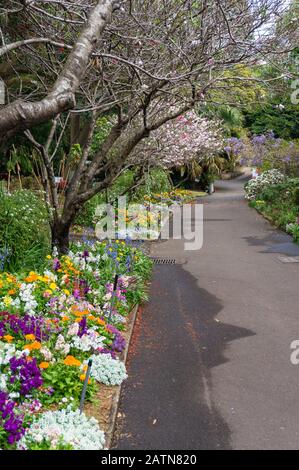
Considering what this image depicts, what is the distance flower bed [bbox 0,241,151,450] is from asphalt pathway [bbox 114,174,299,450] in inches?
13.2

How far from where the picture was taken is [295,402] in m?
4.60

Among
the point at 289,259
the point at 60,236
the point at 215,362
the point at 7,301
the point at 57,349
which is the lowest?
the point at 289,259

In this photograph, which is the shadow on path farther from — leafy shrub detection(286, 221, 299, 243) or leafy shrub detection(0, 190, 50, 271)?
leafy shrub detection(286, 221, 299, 243)

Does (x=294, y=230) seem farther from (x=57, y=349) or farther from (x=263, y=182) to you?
(x=57, y=349)

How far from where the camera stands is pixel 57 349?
466cm

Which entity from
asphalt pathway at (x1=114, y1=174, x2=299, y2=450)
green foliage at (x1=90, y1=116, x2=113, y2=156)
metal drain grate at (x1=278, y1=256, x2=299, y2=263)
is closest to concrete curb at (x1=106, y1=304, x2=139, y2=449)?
asphalt pathway at (x1=114, y1=174, x2=299, y2=450)

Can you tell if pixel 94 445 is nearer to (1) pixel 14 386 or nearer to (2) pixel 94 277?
(1) pixel 14 386

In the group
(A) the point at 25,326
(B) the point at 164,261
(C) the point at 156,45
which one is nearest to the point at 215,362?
(A) the point at 25,326

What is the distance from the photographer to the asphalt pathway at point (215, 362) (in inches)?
161

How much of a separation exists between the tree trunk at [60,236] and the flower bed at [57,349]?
0.48 metres

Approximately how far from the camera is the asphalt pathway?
4.09 metres

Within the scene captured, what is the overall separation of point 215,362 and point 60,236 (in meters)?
3.33

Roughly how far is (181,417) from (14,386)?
142 cm

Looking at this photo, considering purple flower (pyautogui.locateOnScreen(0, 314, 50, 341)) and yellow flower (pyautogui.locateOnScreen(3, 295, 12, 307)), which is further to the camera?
yellow flower (pyautogui.locateOnScreen(3, 295, 12, 307))
